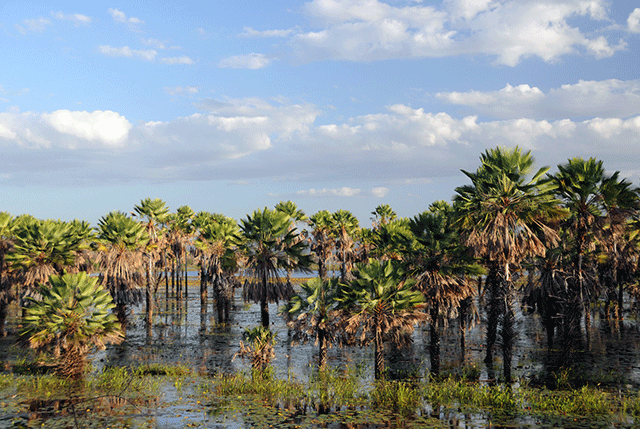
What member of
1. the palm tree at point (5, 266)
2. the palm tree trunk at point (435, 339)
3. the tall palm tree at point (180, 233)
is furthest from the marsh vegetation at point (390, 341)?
the tall palm tree at point (180, 233)

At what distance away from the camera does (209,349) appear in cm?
3659

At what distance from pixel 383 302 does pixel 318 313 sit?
3.70 m

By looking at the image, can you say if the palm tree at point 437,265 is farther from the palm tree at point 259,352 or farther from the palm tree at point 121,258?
the palm tree at point 121,258

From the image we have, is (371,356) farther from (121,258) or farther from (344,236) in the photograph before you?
(344,236)

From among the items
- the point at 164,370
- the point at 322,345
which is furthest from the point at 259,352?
the point at 164,370

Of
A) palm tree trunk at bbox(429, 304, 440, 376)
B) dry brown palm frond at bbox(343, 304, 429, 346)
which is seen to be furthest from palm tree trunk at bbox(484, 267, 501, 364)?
dry brown palm frond at bbox(343, 304, 429, 346)

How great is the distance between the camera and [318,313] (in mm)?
26734

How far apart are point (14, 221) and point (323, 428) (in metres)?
39.6

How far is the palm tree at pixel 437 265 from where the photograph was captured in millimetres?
26000

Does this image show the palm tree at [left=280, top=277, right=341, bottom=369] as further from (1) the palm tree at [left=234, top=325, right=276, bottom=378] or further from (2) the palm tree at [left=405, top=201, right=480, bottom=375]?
(2) the palm tree at [left=405, top=201, right=480, bottom=375]

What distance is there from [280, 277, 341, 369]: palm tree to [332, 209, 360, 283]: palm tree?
42096 mm

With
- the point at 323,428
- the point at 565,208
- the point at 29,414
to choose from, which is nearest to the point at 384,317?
the point at 323,428

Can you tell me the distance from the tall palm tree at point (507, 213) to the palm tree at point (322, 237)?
44906 millimetres

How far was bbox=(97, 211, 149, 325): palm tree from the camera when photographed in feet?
126
